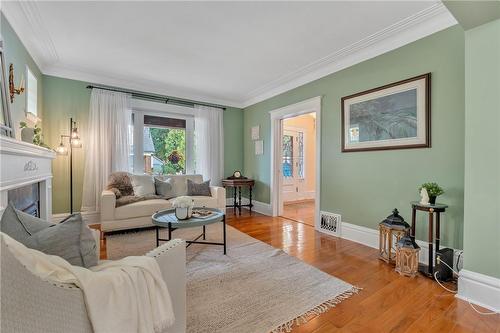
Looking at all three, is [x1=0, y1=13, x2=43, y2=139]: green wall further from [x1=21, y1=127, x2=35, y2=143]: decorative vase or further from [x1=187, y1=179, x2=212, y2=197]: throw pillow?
[x1=187, y1=179, x2=212, y2=197]: throw pillow

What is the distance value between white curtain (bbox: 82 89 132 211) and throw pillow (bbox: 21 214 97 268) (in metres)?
3.36

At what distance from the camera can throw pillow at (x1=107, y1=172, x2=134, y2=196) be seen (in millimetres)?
3766

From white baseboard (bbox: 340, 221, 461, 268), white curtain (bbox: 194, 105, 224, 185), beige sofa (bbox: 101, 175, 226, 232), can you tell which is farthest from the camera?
white curtain (bbox: 194, 105, 224, 185)

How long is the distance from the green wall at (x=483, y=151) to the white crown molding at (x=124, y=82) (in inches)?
170

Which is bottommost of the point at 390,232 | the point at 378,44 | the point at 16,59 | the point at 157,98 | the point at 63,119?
the point at 390,232

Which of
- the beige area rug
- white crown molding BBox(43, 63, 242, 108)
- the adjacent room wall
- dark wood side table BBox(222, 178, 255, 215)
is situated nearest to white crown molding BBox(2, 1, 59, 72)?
white crown molding BBox(43, 63, 242, 108)

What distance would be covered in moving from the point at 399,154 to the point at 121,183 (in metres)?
4.00

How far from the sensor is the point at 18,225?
106 cm

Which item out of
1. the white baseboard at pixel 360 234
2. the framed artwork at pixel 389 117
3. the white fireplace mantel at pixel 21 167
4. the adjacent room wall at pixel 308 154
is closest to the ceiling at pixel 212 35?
the framed artwork at pixel 389 117

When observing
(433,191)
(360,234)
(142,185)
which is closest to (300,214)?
(360,234)

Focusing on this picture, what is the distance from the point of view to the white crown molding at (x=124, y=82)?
147 inches

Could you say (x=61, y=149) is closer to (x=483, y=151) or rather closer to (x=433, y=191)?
(x=433, y=191)

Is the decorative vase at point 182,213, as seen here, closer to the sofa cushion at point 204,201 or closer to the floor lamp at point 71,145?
the sofa cushion at point 204,201

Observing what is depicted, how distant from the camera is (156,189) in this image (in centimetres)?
413
